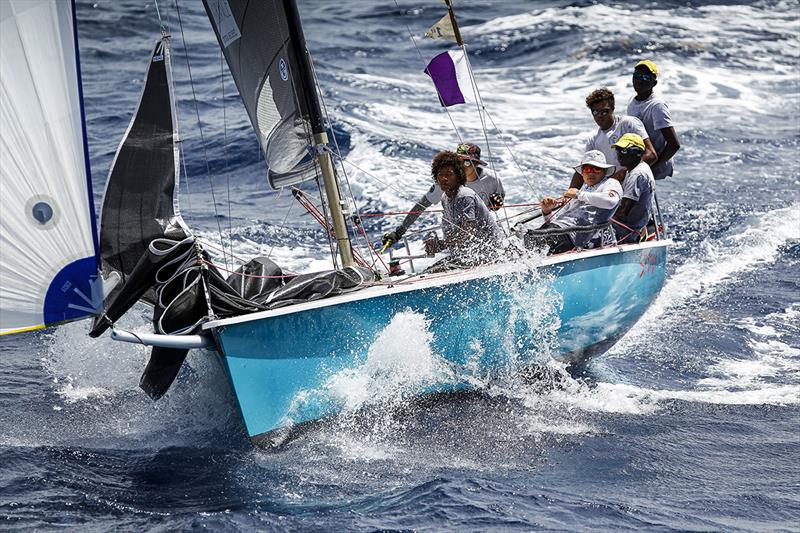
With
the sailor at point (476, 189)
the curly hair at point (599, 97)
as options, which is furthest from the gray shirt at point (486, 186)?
the curly hair at point (599, 97)

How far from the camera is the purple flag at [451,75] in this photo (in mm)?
7312

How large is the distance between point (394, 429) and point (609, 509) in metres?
1.54

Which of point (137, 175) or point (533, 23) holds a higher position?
point (137, 175)

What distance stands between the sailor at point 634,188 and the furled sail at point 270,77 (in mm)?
2242

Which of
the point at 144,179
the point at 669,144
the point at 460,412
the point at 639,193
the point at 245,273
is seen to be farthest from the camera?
the point at 669,144

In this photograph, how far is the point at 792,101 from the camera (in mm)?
16016

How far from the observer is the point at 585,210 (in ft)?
23.4

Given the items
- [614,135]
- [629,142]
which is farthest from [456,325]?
[614,135]

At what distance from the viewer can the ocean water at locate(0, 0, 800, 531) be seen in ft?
16.4

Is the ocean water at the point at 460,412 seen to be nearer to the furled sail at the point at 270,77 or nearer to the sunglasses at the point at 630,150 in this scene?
the furled sail at the point at 270,77

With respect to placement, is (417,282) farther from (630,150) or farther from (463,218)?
(630,150)

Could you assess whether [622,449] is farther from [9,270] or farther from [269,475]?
[9,270]

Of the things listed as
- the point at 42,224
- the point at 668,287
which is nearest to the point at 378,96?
the point at 668,287

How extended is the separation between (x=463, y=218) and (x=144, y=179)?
2.15 metres
